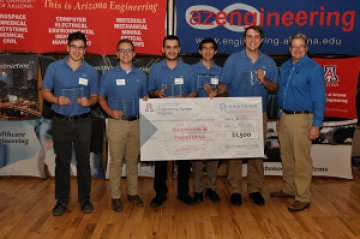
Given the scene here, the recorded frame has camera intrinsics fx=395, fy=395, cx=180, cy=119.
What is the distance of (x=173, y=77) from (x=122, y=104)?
1.86ft

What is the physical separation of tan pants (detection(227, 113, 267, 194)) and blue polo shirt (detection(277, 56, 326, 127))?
345 mm

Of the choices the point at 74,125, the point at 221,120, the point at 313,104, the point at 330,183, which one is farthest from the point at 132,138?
the point at 330,183

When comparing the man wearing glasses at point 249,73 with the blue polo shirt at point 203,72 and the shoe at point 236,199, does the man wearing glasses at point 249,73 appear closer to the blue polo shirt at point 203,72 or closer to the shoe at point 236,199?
the shoe at point 236,199

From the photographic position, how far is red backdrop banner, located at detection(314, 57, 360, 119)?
195 inches

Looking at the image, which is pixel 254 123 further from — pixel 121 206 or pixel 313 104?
pixel 121 206

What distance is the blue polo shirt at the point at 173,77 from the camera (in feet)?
12.8

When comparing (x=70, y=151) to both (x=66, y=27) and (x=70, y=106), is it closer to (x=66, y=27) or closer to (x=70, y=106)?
(x=70, y=106)

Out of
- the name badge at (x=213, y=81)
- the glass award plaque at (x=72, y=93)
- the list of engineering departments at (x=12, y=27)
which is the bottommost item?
the glass award plaque at (x=72, y=93)

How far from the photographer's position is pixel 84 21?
4812 mm

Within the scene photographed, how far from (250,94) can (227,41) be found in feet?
3.76

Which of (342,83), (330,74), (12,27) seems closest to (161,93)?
(12,27)

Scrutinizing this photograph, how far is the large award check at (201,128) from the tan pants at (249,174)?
208 mm

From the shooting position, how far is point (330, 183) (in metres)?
4.96

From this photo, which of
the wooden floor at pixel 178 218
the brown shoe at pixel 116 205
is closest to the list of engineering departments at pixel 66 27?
the wooden floor at pixel 178 218
